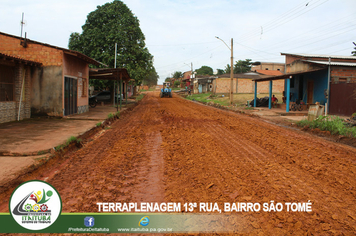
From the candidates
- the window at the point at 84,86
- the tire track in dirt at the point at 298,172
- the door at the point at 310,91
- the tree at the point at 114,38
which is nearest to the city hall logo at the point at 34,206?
the tire track in dirt at the point at 298,172

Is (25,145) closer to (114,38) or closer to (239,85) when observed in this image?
(114,38)

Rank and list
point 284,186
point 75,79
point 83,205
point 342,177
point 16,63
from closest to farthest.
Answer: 1. point 83,205
2. point 284,186
3. point 342,177
4. point 16,63
5. point 75,79

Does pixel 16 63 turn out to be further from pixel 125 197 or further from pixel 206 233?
pixel 206 233

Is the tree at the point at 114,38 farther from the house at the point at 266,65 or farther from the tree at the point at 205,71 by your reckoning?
the tree at the point at 205,71

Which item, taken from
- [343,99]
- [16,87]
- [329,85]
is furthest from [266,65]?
[16,87]

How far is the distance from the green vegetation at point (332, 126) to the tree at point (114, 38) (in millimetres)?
17313

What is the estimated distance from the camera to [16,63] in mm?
12312

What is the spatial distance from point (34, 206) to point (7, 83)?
1142cm

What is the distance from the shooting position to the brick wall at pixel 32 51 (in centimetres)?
1357

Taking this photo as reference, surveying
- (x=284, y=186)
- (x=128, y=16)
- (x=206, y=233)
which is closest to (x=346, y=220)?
(x=284, y=186)

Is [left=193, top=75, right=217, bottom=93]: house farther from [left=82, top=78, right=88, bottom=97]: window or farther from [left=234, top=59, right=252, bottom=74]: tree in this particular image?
[left=82, top=78, right=88, bottom=97]: window

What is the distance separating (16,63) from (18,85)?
111 cm

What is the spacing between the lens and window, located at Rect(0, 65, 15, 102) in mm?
11836

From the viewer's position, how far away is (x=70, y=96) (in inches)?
594
